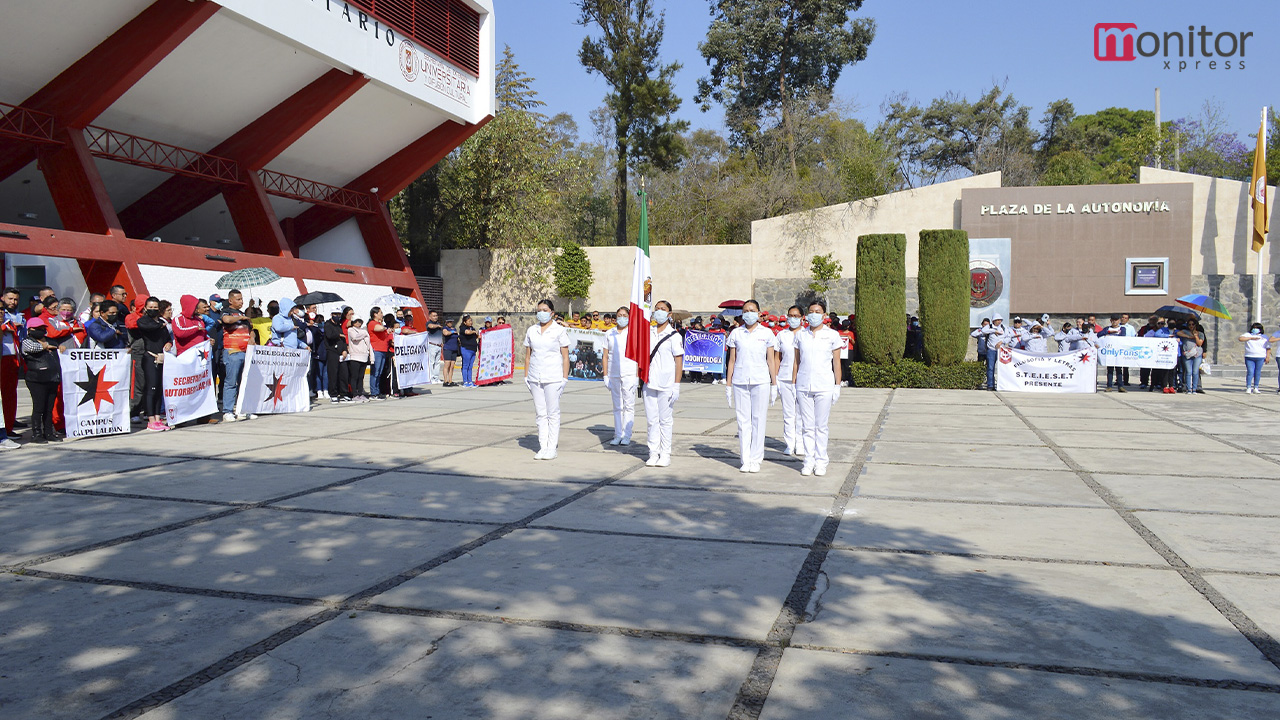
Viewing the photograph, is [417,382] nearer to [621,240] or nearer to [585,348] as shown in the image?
[585,348]

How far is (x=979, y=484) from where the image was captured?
8117 millimetres

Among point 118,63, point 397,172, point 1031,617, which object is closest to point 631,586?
point 1031,617

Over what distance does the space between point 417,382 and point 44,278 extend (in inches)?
402

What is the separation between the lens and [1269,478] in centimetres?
841

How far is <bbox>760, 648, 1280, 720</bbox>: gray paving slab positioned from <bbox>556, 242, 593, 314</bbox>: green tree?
1173 inches

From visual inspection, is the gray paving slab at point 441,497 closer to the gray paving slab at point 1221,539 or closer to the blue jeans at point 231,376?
the gray paving slab at point 1221,539

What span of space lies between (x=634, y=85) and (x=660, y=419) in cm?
3121

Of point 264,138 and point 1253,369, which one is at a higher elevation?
point 264,138

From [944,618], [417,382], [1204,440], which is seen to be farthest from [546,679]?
[417,382]

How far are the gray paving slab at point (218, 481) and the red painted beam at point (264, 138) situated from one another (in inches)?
654

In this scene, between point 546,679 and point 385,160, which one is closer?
point 546,679

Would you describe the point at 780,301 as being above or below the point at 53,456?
above

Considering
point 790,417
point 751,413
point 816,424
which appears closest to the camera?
point 816,424

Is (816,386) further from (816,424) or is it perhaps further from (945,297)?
(945,297)
